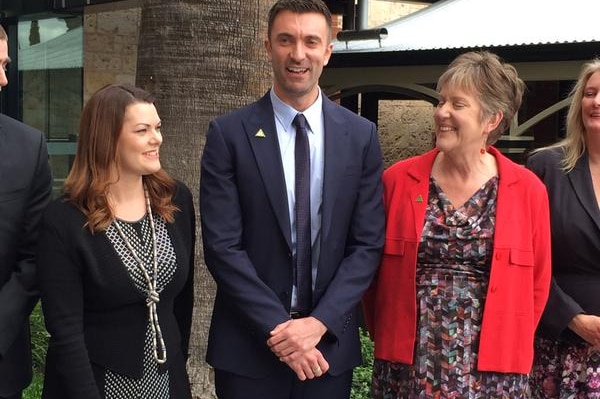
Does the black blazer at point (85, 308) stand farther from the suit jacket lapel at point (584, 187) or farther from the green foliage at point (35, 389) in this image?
the green foliage at point (35, 389)

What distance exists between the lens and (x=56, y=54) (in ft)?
40.0

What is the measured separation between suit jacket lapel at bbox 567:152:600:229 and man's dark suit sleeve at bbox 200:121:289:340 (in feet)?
4.54

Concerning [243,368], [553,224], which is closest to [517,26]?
[553,224]

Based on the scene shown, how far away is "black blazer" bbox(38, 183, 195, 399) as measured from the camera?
3.08 meters

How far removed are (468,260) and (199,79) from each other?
8.39 ft

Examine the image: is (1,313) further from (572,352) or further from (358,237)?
(572,352)

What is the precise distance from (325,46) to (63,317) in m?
1.47

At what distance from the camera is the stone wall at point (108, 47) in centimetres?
1205

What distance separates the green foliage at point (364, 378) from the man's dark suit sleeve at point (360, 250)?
2.63m

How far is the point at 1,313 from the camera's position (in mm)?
3174

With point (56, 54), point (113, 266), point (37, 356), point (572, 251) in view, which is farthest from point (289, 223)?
point (56, 54)

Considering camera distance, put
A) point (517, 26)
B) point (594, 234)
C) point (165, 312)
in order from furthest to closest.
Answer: point (517, 26)
point (594, 234)
point (165, 312)

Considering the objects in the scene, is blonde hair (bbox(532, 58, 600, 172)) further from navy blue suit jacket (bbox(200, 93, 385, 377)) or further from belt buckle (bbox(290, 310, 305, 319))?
belt buckle (bbox(290, 310, 305, 319))

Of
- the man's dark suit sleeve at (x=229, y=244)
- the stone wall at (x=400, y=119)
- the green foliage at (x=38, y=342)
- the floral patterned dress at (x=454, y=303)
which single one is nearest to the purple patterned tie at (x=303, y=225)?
the man's dark suit sleeve at (x=229, y=244)
